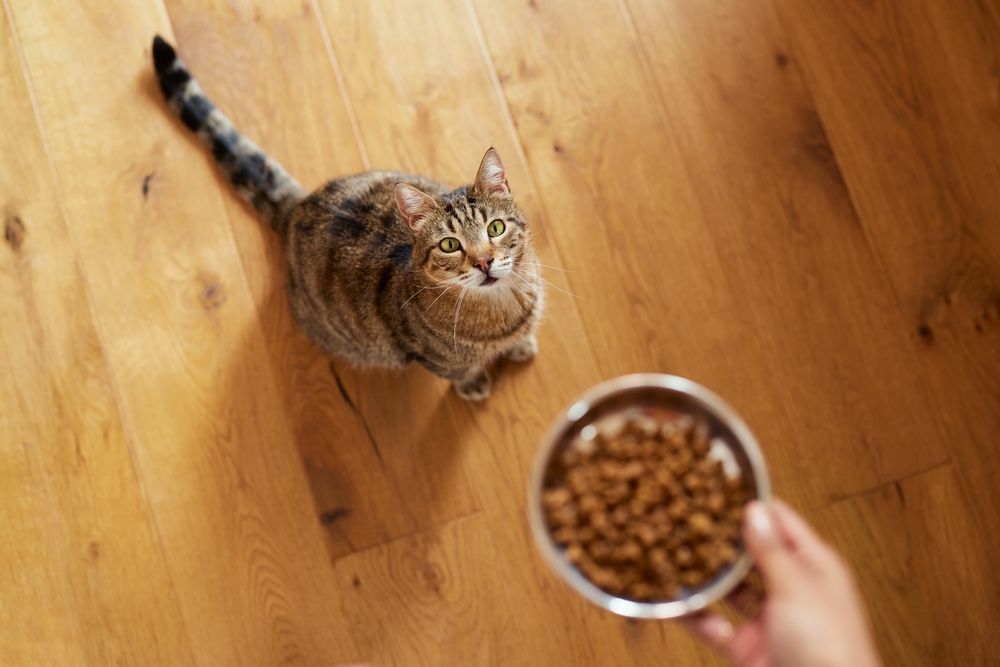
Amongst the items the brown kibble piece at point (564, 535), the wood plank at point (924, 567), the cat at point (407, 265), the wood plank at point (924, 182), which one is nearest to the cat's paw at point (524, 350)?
the cat at point (407, 265)

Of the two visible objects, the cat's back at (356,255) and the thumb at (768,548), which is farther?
the cat's back at (356,255)

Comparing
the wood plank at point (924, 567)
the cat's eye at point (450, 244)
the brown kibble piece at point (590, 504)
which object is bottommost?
the wood plank at point (924, 567)

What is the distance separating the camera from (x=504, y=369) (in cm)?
156

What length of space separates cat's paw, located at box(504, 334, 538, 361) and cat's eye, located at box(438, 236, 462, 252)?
359 mm

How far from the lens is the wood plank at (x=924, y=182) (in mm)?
1562

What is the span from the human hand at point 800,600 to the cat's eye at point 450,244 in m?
0.64

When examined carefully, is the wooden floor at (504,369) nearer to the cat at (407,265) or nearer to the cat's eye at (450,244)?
the cat at (407,265)

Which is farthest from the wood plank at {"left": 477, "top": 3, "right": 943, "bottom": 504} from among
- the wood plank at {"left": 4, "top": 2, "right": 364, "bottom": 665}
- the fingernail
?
the wood plank at {"left": 4, "top": 2, "right": 364, "bottom": 665}

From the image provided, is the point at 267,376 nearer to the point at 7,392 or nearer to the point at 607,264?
the point at 7,392

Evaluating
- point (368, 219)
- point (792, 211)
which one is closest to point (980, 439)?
point (792, 211)

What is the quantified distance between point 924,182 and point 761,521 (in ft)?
3.76

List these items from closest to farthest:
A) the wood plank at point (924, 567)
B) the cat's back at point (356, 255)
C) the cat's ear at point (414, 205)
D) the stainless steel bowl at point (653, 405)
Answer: the stainless steel bowl at point (653, 405)
the cat's ear at point (414, 205)
the cat's back at point (356, 255)
the wood plank at point (924, 567)

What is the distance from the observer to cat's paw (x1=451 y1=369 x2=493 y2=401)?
150 cm

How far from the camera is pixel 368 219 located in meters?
1.33
